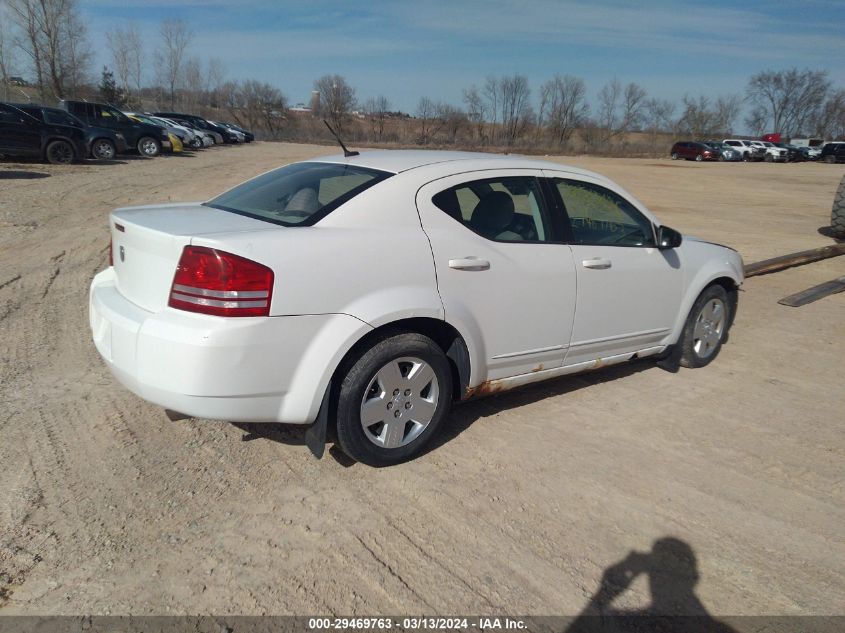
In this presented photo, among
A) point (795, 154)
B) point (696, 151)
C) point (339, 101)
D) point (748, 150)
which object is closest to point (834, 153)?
point (795, 154)

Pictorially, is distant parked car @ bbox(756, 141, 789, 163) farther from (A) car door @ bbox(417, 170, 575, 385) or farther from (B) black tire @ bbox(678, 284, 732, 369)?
(A) car door @ bbox(417, 170, 575, 385)

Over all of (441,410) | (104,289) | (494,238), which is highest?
(494,238)

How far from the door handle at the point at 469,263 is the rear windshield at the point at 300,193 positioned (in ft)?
2.03

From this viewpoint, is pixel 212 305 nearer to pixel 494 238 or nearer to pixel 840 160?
pixel 494 238

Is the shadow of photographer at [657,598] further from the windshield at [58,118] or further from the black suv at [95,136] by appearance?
the black suv at [95,136]

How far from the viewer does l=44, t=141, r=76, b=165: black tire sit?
58.1 ft

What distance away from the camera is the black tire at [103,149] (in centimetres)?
2034

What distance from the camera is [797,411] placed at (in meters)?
4.43

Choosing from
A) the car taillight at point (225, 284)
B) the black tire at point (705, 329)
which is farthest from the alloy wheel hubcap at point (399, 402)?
the black tire at point (705, 329)

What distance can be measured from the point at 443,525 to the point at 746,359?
379cm

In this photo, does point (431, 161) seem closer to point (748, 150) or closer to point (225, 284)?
point (225, 284)

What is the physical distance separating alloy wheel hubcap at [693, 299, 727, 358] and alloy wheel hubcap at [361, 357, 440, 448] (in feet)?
8.81

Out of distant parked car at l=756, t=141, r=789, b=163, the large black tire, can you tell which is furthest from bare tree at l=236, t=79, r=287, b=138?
the large black tire

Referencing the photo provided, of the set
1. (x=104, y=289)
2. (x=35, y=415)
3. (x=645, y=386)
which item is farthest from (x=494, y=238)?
(x=35, y=415)
